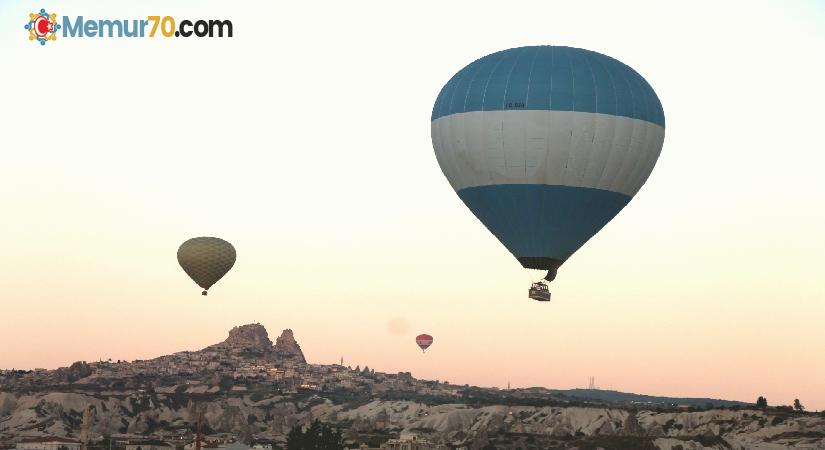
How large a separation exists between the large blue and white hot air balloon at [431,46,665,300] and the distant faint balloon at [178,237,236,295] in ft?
220

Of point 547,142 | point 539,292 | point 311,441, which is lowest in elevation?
point 311,441

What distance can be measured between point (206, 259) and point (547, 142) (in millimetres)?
75214

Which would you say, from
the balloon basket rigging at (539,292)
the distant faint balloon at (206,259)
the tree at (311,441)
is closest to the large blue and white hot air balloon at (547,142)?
the balloon basket rigging at (539,292)

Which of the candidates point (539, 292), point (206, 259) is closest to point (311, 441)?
point (206, 259)

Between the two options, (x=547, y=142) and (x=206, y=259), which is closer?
(x=547, y=142)

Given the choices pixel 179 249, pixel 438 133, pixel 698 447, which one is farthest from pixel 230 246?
pixel 698 447

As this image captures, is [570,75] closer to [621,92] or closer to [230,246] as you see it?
[621,92]

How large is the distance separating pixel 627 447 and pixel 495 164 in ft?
432

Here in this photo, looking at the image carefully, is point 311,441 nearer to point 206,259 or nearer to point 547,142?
point 206,259

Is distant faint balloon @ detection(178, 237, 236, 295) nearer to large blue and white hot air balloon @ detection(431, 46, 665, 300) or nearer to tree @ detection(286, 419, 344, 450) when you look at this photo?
tree @ detection(286, 419, 344, 450)

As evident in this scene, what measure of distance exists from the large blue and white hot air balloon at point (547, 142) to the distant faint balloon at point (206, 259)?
67036 mm

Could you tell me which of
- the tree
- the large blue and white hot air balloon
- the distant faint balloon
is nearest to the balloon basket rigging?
the large blue and white hot air balloon

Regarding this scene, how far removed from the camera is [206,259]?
472 feet

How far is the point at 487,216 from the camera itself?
80.6 metres
